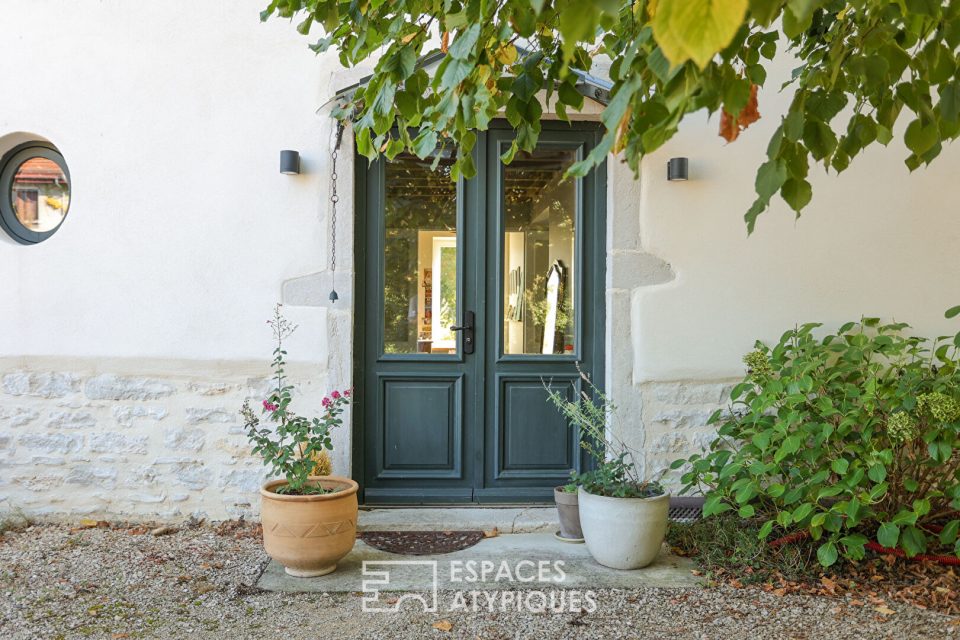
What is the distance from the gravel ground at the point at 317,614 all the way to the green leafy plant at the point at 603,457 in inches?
18.6

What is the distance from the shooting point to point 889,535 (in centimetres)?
318

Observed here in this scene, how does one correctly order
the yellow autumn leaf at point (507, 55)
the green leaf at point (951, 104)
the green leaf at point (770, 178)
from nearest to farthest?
the green leaf at point (770, 178) → the green leaf at point (951, 104) → the yellow autumn leaf at point (507, 55)

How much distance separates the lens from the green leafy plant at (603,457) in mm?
3467

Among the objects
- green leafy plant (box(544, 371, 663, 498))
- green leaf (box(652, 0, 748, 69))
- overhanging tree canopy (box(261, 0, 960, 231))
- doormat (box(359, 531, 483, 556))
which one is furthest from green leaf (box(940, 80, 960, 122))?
doormat (box(359, 531, 483, 556))

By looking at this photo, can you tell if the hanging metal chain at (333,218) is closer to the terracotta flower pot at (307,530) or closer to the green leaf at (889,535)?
the terracotta flower pot at (307,530)

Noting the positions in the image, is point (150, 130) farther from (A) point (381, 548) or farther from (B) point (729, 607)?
(B) point (729, 607)

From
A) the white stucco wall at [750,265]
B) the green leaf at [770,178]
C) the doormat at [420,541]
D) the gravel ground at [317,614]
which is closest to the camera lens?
the green leaf at [770,178]

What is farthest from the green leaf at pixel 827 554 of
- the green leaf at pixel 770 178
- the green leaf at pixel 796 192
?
the green leaf at pixel 770 178

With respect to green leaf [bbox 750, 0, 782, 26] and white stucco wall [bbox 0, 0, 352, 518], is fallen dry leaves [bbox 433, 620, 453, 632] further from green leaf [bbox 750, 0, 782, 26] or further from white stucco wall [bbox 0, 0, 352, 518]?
green leaf [bbox 750, 0, 782, 26]

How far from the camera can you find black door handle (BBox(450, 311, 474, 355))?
4273 millimetres

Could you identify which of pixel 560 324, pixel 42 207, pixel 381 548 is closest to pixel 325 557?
pixel 381 548

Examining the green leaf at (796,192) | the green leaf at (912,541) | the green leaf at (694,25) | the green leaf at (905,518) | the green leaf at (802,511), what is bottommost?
the green leaf at (912,541)

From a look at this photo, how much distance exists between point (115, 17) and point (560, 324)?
3.07 metres

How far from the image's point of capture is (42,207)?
4.25 meters
